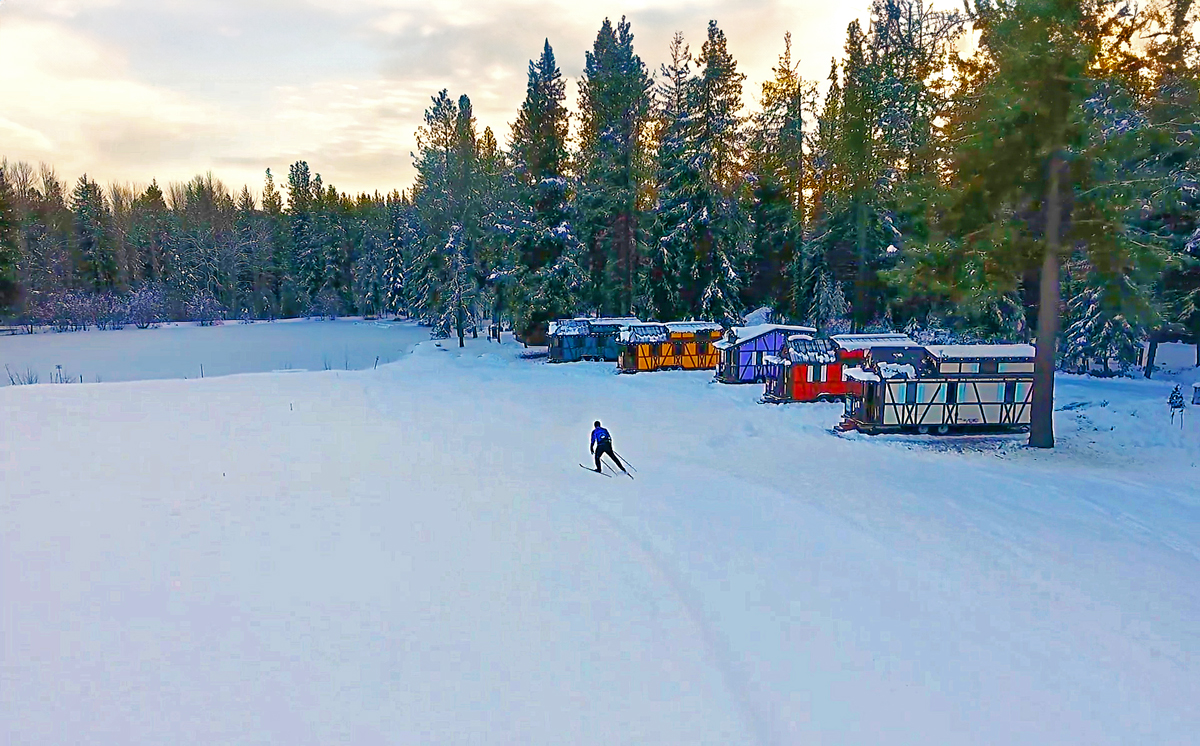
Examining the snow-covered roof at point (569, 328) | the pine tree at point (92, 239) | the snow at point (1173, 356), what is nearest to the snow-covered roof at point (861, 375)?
the snow at point (1173, 356)

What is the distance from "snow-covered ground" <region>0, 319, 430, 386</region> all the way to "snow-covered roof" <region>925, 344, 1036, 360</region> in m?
26.9

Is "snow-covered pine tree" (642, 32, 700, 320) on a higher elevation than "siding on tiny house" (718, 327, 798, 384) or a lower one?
higher

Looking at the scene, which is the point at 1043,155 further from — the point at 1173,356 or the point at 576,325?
the point at 576,325

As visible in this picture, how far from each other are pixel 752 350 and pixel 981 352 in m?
9.97

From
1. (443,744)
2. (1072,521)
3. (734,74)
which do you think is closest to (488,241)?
(734,74)

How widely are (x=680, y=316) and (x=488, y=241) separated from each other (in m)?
14.2

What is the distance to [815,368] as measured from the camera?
23.2 meters

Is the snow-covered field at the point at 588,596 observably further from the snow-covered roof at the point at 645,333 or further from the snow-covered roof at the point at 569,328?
the snow-covered roof at the point at 569,328

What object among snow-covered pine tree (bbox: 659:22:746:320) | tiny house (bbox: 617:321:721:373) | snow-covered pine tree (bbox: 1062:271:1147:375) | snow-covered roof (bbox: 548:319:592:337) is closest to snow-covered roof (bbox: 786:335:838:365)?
tiny house (bbox: 617:321:721:373)

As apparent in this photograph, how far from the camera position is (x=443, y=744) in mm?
5211

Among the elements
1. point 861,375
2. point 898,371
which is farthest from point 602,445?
point 898,371

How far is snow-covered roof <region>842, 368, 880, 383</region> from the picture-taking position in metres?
18.3

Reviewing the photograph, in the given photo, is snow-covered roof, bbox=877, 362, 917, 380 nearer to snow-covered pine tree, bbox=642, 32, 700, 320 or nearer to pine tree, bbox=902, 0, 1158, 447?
pine tree, bbox=902, 0, 1158, 447

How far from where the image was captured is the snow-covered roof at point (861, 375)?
18.3 m
